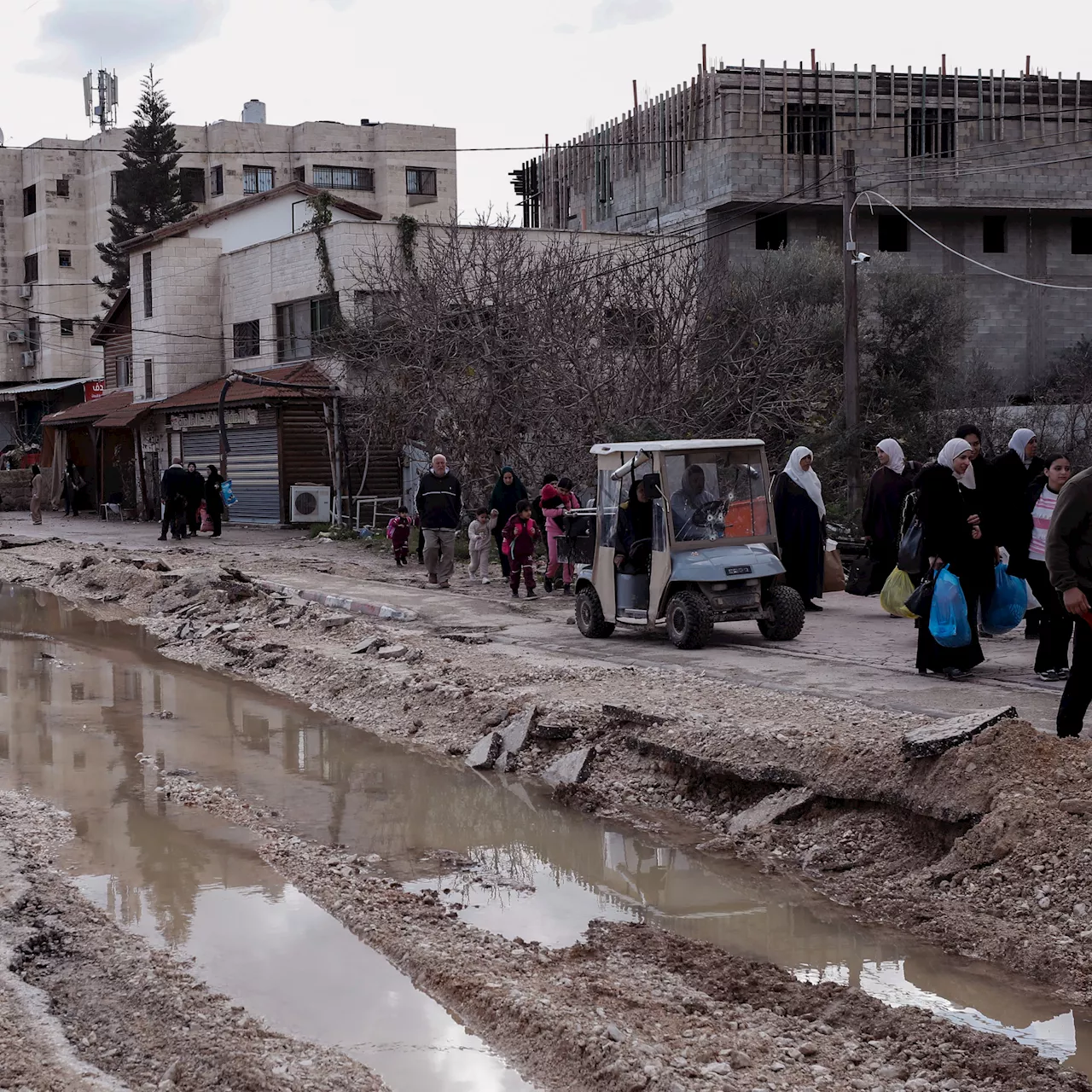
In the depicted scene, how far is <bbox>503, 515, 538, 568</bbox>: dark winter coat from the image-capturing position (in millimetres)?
16688

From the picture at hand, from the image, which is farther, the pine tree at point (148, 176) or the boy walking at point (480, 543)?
the pine tree at point (148, 176)

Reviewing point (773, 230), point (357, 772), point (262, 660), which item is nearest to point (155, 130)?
point (773, 230)

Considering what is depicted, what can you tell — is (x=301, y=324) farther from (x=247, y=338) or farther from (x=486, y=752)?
(x=486, y=752)

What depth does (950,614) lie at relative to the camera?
9.69m

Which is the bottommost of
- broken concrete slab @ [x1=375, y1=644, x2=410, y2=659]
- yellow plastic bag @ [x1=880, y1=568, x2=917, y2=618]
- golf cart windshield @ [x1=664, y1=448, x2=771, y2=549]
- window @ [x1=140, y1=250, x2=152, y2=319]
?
broken concrete slab @ [x1=375, y1=644, x2=410, y2=659]

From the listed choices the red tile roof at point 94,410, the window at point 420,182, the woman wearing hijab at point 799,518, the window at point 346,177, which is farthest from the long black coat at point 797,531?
the window at point 420,182

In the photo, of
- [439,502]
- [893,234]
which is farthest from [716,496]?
[893,234]

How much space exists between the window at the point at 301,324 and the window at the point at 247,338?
108 cm

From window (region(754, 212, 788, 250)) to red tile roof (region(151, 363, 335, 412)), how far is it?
15.8 meters

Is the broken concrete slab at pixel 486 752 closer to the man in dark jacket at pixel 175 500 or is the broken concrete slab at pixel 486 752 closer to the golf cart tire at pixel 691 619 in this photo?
the golf cart tire at pixel 691 619

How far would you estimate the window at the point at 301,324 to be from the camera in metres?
31.9

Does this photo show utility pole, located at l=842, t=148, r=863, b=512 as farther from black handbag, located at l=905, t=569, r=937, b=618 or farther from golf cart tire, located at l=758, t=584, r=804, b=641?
black handbag, located at l=905, t=569, r=937, b=618

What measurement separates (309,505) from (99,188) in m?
37.7

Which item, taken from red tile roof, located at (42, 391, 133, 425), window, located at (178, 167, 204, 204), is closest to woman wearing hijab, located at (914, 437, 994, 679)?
red tile roof, located at (42, 391, 133, 425)
